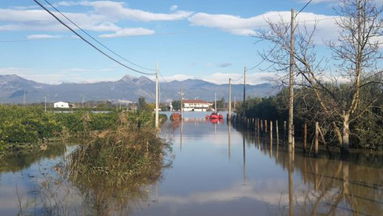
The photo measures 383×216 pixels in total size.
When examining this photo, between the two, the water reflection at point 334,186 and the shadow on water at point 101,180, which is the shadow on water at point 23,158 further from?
the water reflection at point 334,186

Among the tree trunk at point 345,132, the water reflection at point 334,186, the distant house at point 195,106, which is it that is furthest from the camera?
the distant house at point 195,106

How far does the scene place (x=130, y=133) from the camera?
1566 cm

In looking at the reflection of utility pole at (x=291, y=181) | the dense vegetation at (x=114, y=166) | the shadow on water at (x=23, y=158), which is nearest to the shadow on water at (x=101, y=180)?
the dense vegetation at (x=114, y=166)

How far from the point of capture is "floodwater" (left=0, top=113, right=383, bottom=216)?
35.5ft

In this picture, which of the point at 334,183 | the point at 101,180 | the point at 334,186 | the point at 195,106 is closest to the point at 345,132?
the point at 334,183

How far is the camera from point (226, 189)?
13609mm

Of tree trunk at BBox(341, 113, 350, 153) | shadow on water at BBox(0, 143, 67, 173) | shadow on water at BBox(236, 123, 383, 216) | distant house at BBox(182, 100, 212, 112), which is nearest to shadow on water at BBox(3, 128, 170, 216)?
shadow on water at BBox(0, 143, 67, 173)

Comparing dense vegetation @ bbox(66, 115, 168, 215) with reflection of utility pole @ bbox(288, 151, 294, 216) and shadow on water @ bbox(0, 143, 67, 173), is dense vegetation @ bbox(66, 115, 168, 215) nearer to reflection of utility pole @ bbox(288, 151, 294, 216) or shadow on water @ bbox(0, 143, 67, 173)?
shadow on water @ bbox(0, 143, 67, 173)

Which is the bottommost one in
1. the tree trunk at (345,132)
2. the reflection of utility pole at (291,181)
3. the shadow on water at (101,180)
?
the reflection of utility pole at (291,181)

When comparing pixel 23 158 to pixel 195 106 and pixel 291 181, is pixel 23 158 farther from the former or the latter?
pixel 195 106

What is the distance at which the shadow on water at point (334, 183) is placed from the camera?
428 inches

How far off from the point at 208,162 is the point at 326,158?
520cm

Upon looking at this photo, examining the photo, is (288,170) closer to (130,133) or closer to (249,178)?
(249,178)

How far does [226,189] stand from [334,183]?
3.40 metres
